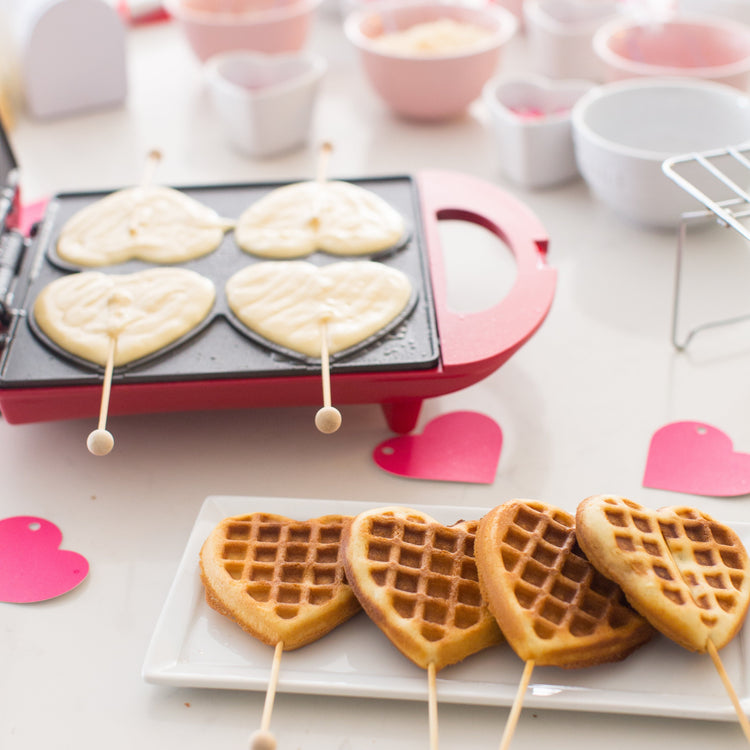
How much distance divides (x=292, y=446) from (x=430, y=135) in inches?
39.3

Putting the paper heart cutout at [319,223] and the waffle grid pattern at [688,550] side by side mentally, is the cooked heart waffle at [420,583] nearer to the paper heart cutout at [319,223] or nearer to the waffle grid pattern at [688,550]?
the waffle grid pattern at [688,550]

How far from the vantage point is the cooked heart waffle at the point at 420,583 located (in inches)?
31.3

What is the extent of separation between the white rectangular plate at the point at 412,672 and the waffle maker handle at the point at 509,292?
36 cm

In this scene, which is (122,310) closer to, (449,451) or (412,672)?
(449,451)

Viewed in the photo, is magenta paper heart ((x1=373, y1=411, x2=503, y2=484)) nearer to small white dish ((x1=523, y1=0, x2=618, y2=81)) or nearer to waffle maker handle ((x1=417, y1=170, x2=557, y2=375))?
waffle maker handle ((x1=417, y1=170, x2=557, y2=375))

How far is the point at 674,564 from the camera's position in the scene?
2.72 ft

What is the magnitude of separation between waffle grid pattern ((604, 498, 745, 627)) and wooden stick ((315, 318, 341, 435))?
287 mm

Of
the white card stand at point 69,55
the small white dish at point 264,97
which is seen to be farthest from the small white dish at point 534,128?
the white card stand at point 69,55

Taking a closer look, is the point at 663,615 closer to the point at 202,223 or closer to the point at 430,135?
the point at 202,223

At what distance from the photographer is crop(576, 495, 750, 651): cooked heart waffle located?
0.78 metres

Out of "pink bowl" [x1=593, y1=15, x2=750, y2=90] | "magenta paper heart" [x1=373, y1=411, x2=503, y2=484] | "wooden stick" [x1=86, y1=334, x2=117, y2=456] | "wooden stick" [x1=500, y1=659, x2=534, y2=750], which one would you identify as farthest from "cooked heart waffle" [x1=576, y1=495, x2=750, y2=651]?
"pink bowl" [x1=593, y1=15, x2=750, y2=90]

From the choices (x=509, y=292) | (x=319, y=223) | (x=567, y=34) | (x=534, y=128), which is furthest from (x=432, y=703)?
(x=567, y=34)

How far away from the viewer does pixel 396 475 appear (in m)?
1.09

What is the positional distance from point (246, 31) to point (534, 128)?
0.73m
